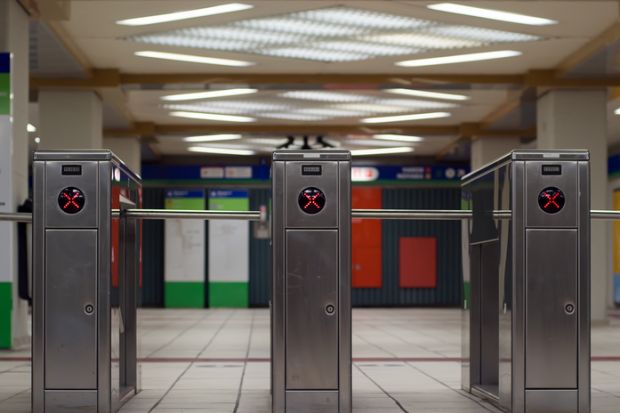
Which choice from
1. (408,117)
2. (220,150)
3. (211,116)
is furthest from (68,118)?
(220,150)

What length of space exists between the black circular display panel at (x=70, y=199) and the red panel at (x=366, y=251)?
61.2 ft

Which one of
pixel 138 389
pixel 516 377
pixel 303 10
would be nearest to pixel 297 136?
pixel 303 10

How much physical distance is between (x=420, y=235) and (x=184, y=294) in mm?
5887

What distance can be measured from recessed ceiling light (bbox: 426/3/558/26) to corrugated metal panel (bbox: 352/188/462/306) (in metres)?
12.3

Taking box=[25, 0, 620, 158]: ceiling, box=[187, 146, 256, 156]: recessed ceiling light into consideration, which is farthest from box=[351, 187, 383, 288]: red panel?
box=[25, 0, 620, 158]: ceiling

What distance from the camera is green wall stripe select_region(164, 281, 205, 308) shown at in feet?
78.0

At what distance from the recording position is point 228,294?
23828mm

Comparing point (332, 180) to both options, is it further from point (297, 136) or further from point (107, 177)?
point (297, 136)

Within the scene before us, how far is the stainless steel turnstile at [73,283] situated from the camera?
586 centimetres

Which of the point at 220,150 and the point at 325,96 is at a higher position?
the point at 325,96

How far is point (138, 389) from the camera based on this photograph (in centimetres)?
723

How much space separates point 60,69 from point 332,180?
1001 cm

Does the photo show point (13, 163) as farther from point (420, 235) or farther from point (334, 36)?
point (420, 235)

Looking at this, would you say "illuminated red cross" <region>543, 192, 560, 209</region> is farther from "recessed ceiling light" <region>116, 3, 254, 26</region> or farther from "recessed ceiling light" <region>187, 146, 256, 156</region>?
"recessed ceiling light" <region>187, 146, 256, 156</region>
